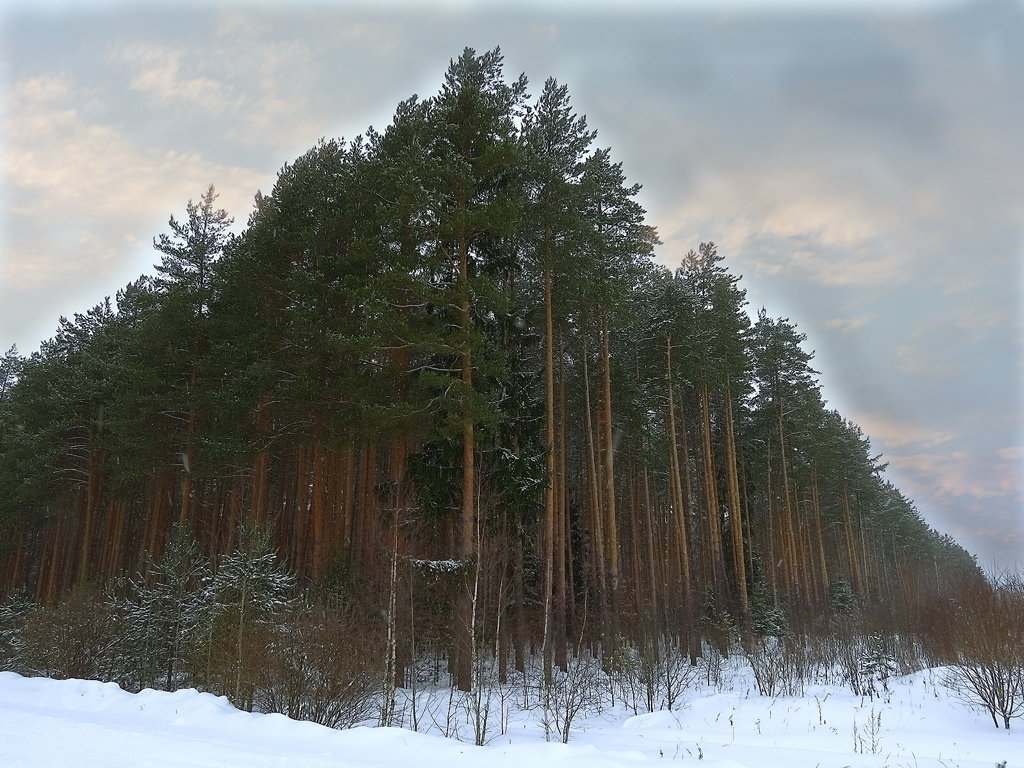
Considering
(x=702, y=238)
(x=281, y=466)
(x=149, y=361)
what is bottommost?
(x=281, y=466)

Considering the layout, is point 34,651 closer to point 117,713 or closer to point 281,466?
point 117,713

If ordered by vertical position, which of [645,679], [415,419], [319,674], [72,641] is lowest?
[645,679]

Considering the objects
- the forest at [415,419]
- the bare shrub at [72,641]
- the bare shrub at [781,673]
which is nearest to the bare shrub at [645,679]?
the forest at [415,419]

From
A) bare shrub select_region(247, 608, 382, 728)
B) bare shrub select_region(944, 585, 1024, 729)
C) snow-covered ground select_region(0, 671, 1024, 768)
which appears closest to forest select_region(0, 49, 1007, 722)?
bare shrub select_region(247, 608, 382, 728)

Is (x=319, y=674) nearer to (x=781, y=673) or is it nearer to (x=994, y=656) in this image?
(x=994, y=656)

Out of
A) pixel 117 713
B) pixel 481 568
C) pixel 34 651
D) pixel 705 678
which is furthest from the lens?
pixel 705 678

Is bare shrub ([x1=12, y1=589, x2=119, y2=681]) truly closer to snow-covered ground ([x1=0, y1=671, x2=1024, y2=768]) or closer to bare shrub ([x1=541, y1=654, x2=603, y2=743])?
snow-covered ground ([x1=0, y1=671, x2=1024, y2=768])

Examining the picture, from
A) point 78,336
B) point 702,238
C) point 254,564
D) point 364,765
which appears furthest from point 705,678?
point 78,336

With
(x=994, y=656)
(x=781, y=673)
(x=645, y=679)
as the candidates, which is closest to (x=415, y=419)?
(x=645, y=679)

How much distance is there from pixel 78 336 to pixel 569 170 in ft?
102

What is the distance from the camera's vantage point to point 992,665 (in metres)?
11.3

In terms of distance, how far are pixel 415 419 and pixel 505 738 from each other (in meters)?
9.05

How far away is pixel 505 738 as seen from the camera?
9836 mm

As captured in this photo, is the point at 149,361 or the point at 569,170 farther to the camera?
the point at 149,361
